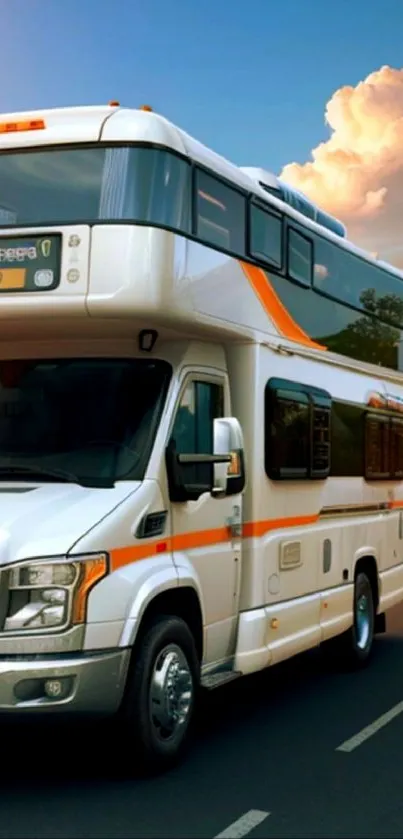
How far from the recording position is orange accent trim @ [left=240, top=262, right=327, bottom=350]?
8.23 m

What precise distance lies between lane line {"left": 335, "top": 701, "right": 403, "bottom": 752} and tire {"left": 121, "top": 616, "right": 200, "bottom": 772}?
1136 millimetres

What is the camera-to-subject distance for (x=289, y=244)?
361 inches

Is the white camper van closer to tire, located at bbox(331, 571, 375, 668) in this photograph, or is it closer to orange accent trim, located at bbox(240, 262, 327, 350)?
orange accent trim, located at bbox(240, 262, 327, 350)

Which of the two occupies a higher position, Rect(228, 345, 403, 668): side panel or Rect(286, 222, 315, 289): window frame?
Rect(286, 222, 315, 289): window frame

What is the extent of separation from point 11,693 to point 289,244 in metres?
4.74

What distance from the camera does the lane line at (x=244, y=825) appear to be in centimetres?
550

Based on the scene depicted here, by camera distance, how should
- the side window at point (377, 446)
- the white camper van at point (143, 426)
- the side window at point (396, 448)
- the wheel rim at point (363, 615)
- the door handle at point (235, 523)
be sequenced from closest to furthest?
the white camper van at point (143, 426) → the door handle at point (235, 523) → the wheel rim at point (363, 615) → the side window at point (377, 446) → the side window at point (396, 448)

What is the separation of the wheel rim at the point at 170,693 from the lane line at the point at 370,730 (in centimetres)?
115

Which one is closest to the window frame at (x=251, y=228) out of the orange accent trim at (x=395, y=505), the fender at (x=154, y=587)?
the fender at (x=154, y=587)

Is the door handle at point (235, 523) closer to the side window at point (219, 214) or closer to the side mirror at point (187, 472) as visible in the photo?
the side mirror at point (187, 472)

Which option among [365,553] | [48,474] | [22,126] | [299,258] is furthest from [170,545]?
[365,553]

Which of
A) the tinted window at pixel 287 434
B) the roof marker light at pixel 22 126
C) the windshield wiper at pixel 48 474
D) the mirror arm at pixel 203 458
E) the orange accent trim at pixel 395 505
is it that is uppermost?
the roof marker light at pixel 22 126

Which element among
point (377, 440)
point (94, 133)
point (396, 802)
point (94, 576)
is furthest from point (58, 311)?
point (377, 440)

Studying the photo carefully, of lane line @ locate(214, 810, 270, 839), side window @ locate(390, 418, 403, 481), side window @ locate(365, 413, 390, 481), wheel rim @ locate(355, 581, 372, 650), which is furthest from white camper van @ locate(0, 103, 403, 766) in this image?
side window @ locate(390, 418, 403, 481)
